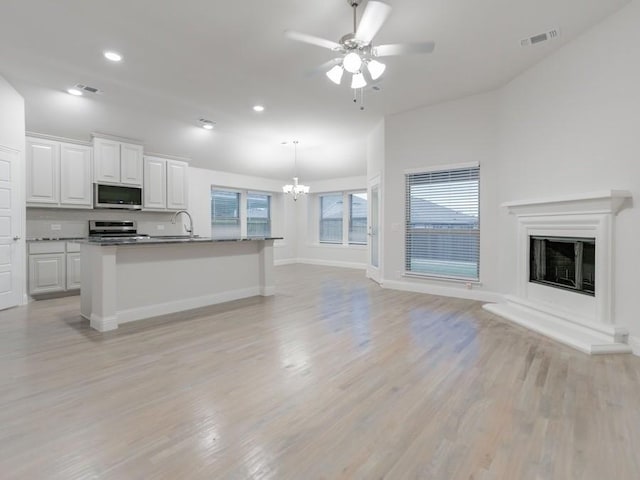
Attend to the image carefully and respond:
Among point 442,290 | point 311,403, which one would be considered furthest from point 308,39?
point 442,290

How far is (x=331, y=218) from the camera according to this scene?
9945 millimetres

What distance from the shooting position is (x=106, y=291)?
3.68 metres

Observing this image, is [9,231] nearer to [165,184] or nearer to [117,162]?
[117,162]

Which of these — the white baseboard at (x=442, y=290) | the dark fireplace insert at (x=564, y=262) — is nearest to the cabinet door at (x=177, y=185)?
the white baseboard at (x=442, y=290)

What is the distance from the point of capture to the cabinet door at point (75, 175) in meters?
5.62

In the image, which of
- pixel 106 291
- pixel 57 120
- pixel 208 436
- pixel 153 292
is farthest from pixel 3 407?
pixel 57 120

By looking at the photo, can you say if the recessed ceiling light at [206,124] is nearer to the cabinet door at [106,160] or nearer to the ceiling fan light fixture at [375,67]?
the cabinet door at [106,160]

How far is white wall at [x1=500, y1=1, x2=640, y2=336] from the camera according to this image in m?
3.09

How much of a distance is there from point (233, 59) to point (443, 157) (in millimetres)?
3472

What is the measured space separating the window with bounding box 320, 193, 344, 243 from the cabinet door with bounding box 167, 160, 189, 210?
13.6 feet

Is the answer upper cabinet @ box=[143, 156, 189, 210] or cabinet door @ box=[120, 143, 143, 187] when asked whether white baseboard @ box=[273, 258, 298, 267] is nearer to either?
upper cabinet @ box=[143, 156, 189, 210]

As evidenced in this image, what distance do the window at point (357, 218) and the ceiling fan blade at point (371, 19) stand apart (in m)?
6.49

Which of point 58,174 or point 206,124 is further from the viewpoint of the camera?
point 206,124

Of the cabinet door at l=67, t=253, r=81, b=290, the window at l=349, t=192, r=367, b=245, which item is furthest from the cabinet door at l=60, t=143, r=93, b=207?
the window at l=349, t=192, r=367, b=245
